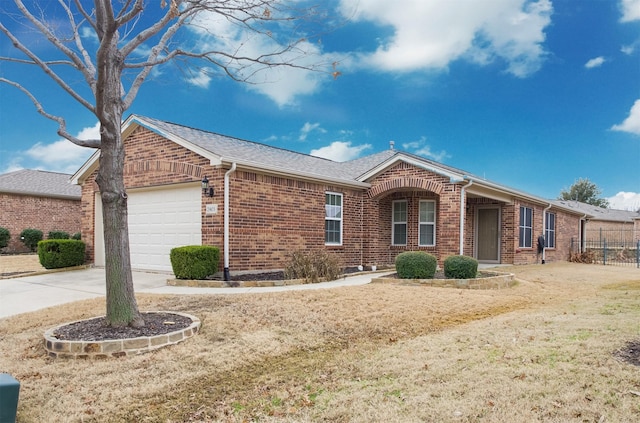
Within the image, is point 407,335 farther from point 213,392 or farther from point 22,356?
point 22,356

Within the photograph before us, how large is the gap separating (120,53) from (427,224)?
12033 millimetres

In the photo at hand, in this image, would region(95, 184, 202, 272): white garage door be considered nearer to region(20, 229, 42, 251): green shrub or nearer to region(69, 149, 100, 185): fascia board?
region(69, 149, 100, 185): fascia board

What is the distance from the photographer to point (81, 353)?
191 inches

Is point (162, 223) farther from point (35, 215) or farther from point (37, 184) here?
point (37, 184)

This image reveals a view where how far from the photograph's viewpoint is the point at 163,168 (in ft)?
39.5

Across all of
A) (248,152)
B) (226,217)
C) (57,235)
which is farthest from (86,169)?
(57,235)

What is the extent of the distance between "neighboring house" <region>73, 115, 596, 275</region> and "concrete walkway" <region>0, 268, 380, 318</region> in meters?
1.37

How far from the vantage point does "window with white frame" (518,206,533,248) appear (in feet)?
56.7

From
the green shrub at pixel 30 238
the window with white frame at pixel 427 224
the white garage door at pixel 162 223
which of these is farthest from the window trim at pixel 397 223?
the green shrub at pixel 30 238

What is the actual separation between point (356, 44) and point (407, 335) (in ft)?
A: 24.0

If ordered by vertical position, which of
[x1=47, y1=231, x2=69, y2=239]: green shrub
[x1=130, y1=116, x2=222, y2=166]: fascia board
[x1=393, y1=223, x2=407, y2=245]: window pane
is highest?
[x1=130, y1=116, x2=222, y2=166]: fascia board

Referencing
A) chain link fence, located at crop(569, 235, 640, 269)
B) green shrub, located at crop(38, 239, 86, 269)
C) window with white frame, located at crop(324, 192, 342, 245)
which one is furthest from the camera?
chain link fence, located at crop(569, 235, 640, 269)

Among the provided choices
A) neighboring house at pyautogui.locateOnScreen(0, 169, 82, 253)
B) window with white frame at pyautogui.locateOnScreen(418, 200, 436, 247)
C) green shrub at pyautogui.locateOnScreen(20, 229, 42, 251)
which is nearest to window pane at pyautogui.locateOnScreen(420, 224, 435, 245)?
window with white frame at pyautogui.locateOnScreen(418, 200, 436, 247)

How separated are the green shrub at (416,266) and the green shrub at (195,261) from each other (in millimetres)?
4605
